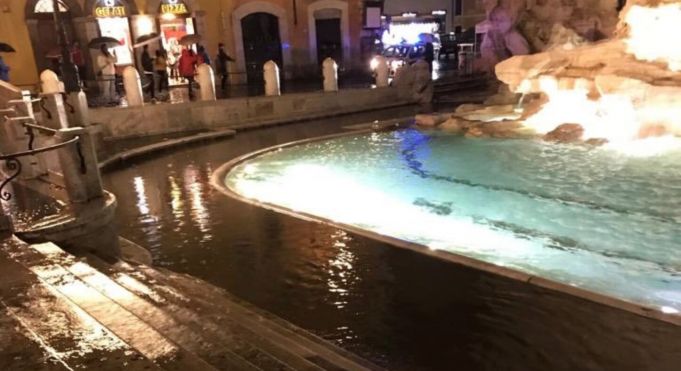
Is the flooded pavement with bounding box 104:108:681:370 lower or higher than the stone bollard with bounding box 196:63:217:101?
lower

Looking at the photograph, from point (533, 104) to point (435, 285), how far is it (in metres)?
11.1

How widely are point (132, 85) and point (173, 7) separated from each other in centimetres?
952

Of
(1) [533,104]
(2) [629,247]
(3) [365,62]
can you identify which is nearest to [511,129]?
(1) [533,104]

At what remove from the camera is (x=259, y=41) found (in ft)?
86.4

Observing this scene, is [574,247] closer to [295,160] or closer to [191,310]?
[191,310]

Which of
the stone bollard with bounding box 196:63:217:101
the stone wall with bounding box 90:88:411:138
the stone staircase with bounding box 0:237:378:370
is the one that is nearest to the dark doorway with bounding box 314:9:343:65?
the stone wall with bounding box 90:88:411:138

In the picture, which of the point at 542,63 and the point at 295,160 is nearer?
the point at 295,160

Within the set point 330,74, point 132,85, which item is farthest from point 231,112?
point 330,74

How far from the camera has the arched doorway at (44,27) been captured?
21156mm

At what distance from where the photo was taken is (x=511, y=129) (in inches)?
562

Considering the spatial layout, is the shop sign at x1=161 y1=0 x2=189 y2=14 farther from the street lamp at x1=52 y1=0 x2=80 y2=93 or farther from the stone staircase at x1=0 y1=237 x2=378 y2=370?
the stone staircase at x1=0 y1=237 x2=378 y2=370

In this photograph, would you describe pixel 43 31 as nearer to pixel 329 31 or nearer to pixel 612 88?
pixel 329 31

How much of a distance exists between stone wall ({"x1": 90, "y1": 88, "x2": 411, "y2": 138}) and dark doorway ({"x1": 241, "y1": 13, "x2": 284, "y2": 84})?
768 cm

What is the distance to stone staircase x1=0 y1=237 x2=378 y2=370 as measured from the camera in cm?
341
